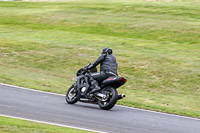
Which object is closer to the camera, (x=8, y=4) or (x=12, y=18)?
(x=12, y=18)

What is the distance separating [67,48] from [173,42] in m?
7.63

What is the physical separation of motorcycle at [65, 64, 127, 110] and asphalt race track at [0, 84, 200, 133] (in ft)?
0.72

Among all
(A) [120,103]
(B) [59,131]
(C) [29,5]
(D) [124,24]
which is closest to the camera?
(B) [59,131]

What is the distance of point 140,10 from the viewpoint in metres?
47.2

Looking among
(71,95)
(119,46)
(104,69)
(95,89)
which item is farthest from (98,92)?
(119,46)

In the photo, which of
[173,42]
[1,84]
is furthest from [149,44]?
[1,84]

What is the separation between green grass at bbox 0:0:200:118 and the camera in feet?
61.4

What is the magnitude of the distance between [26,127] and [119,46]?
19.9m

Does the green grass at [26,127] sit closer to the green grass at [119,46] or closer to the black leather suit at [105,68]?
the black leather suit at [105,68]

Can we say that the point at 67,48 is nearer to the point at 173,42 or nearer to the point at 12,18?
the point at 173,42

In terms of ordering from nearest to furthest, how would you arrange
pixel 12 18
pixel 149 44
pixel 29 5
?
pixel 149 44, pixel 12 18, pixel 29 5

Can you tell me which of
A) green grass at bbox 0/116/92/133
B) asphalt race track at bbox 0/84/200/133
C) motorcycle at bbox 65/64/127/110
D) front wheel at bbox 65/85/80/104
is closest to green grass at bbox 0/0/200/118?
asphalt race track at bbox 0/84/200/133

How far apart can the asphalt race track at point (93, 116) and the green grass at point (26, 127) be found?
778 millimetres

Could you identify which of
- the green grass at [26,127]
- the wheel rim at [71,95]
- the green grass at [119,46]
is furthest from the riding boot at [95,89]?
the green grass at [26,127]
